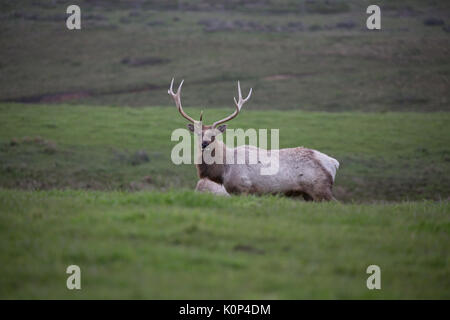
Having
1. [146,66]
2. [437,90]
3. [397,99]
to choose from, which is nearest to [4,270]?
[397,99]

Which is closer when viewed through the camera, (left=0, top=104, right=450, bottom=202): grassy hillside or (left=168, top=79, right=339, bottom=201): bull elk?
(left=168, top=79, right=339, bottom=201): bull elk

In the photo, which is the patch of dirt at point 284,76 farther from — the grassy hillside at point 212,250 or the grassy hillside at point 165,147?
the grassy hillside at point 212,250

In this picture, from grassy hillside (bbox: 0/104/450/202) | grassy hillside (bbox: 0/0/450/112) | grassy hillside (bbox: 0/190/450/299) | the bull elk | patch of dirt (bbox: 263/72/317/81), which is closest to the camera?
grassy hillside (bbox: 0/190/450/299)

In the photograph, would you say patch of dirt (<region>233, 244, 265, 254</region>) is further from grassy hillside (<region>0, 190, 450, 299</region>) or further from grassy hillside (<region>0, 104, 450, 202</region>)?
grassy hillside (<region>0, 104, 450, 202</region>)

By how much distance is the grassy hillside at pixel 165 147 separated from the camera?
75.9ft

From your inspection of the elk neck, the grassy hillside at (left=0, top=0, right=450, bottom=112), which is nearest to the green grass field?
the grassy hillside at (left=0, top=0, right=450, bottom=112)

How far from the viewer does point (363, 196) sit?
22719 mm

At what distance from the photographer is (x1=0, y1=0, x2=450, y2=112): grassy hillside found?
133 feet

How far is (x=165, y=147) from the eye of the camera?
89.7 ft

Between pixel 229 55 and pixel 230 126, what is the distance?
75.2 ft

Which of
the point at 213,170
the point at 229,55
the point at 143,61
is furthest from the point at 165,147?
the point at 229,55

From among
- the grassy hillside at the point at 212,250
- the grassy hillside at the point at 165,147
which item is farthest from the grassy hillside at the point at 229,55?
the grassy hillside at the point at 212,250

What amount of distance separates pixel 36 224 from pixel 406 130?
25.8 m

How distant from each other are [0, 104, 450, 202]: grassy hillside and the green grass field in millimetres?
127
